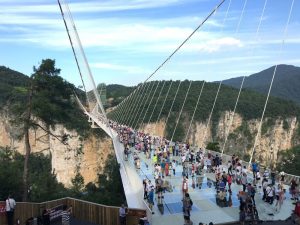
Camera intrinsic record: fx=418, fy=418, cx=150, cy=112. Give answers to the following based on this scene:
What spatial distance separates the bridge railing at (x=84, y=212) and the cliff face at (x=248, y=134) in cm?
8131

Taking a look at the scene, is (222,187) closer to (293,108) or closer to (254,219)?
(254,219)

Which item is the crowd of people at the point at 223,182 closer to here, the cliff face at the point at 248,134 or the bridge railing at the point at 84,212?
the bridge railing at the point at 84,212

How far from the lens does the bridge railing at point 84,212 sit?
14.9 m

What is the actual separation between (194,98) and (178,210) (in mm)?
100480

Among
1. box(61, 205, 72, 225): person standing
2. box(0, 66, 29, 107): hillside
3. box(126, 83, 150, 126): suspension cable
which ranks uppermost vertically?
box(0, 66, 29, 107): hillside

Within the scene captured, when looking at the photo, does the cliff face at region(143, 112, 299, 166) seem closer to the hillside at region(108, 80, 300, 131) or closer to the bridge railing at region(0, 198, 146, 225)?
the hillside at region(108, 80, 300, 131)

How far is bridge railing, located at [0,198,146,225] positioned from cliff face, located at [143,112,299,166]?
8131 cm

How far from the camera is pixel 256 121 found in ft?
363

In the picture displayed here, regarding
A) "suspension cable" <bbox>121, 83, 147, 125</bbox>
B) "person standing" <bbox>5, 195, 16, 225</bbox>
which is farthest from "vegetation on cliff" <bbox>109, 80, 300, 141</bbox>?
"person standing" <bbox>5, 195, 16, 225</bbox>

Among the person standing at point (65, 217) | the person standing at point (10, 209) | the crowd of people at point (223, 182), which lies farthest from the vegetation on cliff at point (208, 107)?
the person standing at point (10, 209)

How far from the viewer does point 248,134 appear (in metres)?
106

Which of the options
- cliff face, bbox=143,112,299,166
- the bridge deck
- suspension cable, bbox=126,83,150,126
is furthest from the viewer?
cliff face, bbox=143,112,299,166

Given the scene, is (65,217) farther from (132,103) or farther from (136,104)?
(132,103)

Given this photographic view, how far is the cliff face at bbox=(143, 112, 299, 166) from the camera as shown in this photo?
334 feet
